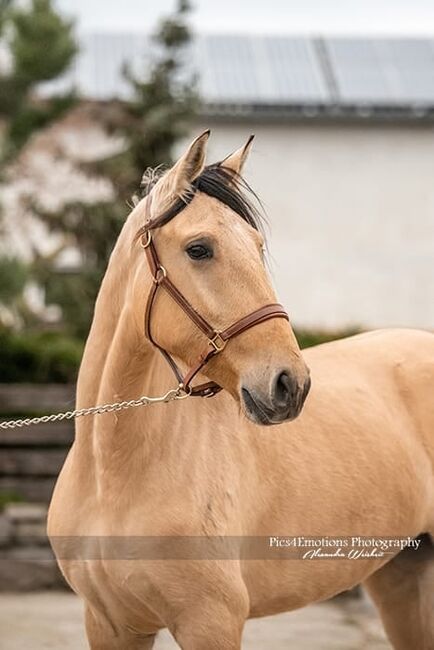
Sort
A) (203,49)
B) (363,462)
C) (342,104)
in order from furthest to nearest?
1. (203,49)
2. (342,104)
3. (363,462)

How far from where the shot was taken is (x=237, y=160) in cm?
327

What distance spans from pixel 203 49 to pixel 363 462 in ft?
54.3

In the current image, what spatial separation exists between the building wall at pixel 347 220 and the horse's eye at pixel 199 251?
13.9 meters

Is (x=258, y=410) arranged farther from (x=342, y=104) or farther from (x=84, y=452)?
(x=342, y=104)

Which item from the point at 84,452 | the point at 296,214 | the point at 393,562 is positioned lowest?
the point at 393,562

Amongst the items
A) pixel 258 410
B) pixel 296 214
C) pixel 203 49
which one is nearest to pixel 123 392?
pixel 258 410

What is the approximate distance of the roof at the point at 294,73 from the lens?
1714 centimetres

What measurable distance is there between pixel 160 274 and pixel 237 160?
43 cm

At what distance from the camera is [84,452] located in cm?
342

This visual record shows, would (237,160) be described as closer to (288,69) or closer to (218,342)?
(218,342)

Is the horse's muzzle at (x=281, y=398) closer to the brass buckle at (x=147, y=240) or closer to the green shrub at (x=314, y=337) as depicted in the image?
the brass buckle at (x=147, y=240)

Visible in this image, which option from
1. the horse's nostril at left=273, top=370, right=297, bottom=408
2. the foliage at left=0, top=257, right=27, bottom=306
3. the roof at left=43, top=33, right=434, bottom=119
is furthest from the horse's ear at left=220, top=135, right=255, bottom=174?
the roof at left=43, top=33, right=434, bottom=119

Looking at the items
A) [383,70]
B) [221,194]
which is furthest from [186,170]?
[383,70]

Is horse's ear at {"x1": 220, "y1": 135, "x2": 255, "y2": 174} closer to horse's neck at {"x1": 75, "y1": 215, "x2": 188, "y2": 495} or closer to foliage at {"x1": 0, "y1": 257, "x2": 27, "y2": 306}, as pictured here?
horse's neck at {"x1": 75, "y1": 215, "x2": 188, "y2": 495}
